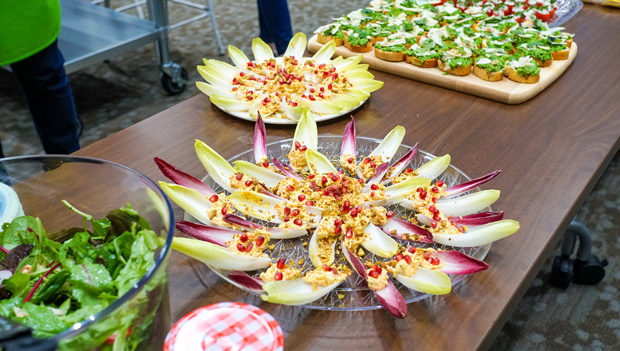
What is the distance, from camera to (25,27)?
1.70 m

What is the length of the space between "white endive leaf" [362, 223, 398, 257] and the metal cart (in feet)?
7.08

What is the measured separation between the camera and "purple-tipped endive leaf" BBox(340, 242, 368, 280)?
2.47 ft

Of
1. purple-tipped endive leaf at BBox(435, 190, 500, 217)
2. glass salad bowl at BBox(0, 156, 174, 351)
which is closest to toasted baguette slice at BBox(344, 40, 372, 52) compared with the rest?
purple-tipped endive leaf at BBox(435, 190, 500, 217)

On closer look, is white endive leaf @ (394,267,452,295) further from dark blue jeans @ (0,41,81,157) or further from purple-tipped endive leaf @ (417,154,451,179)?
dark blue jeans @ (0,41,81,157)

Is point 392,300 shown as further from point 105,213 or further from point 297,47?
point 297,47

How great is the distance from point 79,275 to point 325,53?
3.56 feet

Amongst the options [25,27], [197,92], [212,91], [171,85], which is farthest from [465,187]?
[171,85]

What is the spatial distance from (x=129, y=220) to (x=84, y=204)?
129 mm

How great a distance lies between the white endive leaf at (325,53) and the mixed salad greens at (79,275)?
915 millimetres

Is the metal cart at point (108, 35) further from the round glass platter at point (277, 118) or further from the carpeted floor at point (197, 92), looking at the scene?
the round glass platter at point (277, 118)

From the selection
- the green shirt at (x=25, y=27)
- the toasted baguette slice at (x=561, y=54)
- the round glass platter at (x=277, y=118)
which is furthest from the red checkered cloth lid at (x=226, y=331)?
the green shirt at (x=25, y=27)

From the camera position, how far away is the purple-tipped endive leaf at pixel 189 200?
0.88m

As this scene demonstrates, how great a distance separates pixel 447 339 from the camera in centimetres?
70

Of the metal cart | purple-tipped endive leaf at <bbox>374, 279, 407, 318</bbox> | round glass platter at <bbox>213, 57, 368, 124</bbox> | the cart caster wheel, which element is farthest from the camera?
the cart caster wheel
